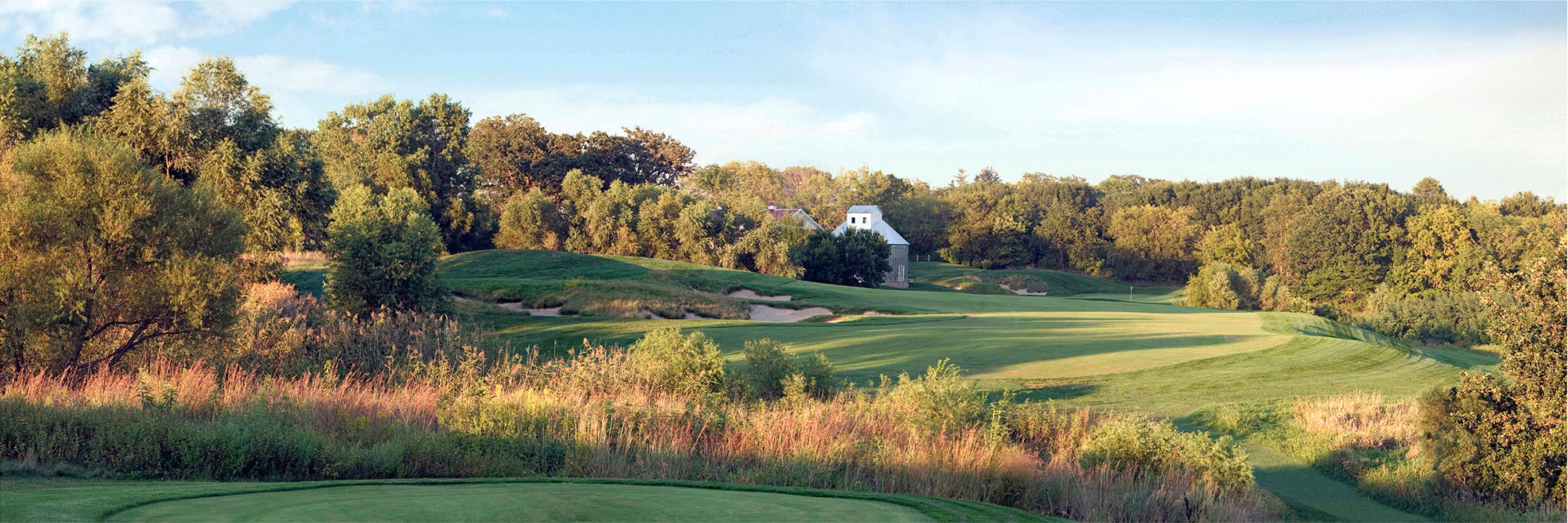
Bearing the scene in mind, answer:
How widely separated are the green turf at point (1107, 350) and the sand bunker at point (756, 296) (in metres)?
0.35

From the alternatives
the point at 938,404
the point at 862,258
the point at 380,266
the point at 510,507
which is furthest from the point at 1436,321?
the point at 510,507

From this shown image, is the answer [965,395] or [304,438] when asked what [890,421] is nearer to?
[965,395]

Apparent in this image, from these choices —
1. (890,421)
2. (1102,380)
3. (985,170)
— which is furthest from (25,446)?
(985,170)

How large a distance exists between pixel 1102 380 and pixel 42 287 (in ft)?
55.2

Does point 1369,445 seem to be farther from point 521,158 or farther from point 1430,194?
point 1430,194

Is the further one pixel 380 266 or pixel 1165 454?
pixel 380 266

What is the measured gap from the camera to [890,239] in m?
77.2

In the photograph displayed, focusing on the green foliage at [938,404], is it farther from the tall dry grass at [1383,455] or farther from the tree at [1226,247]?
the tree at [1226,247]

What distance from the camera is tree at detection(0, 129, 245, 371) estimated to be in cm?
1365

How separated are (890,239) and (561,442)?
6768 cm

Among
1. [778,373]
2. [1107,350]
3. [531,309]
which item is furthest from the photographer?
[531,309]

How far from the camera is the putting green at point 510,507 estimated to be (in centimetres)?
571

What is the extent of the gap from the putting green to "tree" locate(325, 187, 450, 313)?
15498 millimetres

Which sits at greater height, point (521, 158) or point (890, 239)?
point (521, 158)
